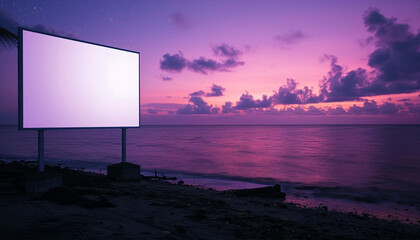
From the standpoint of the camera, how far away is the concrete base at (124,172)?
1185cm

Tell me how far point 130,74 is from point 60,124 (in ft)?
11.6

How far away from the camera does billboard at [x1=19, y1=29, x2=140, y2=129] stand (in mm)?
7812

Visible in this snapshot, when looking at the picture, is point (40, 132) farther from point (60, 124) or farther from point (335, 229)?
point (335, 229)

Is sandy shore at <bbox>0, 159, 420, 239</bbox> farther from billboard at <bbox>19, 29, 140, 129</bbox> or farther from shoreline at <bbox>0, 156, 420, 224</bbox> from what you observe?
billboard at <bbox>19, 29, 140, 129</bbox>

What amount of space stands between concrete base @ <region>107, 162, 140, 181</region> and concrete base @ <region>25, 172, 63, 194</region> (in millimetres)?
3875

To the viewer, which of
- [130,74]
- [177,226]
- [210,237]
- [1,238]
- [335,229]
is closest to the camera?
[1,238]

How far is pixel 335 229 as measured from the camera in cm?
725

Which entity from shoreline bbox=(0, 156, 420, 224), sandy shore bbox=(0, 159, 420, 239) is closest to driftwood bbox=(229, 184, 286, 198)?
shoreline bbox=(0, 156, 420, 224)

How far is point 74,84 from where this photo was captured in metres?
9.11

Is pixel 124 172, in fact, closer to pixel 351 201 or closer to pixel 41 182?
pixel 41 182

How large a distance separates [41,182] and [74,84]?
11.2ft

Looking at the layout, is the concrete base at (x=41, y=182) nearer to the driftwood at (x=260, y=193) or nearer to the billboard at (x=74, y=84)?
the billboard at (x=74, y=84)

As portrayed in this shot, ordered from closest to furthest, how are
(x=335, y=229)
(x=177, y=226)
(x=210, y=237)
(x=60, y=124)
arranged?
(x=210, y=237), (x=177, y=226), (x=335, y=229), (x=60, y=124)

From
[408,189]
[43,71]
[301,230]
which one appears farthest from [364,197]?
[43,71]
